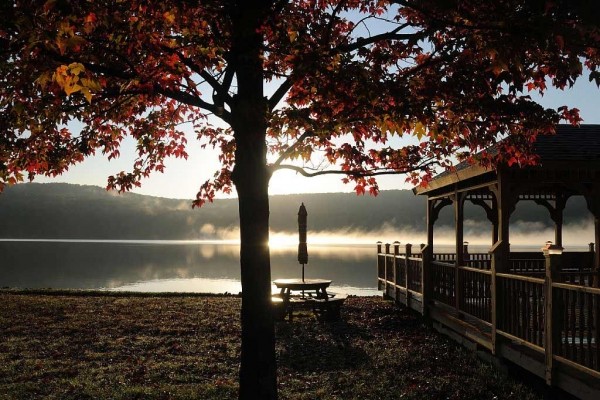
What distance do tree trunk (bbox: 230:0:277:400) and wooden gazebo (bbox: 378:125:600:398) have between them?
386 cm

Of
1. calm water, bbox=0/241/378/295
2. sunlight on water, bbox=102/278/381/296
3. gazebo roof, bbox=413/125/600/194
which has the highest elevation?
gazebo roof, bbox=413/125/600/194

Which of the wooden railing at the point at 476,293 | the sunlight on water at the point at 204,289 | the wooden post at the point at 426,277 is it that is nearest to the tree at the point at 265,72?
the wooden railing at the point at 476,293

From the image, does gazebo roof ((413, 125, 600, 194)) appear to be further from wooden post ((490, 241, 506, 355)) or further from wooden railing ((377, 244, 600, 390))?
wooden railing ((377, 244, 600, 390))

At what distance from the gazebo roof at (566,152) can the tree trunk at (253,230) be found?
14.3 ft

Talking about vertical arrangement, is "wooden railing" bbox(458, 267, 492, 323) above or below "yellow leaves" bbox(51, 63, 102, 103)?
below

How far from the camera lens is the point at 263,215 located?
7863mm

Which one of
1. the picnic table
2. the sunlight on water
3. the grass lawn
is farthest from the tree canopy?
the sunlight on water

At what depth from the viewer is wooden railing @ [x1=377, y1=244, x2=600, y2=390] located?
25.1ft

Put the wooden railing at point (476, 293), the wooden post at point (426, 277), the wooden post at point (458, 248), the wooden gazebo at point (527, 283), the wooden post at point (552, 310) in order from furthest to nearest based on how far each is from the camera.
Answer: the wooden post at point (426, 277), the wooden post at point (458, 248), the wooden railing at point (476, 293), the wooden post at point (552, 310), the wooden gazebo at point (527, 283)

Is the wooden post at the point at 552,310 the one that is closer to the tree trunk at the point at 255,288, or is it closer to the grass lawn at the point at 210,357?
the grass lawn at the point at 210,357

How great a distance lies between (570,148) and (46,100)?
380 inches

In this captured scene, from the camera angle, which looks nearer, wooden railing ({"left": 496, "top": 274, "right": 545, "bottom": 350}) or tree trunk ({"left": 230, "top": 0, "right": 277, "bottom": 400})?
tree trunk ({"left": 230, "top": 0, "right": 277, "bottom": 400})

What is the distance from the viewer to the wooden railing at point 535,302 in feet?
25.1

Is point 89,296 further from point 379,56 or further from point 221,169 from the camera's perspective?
point 379,56
